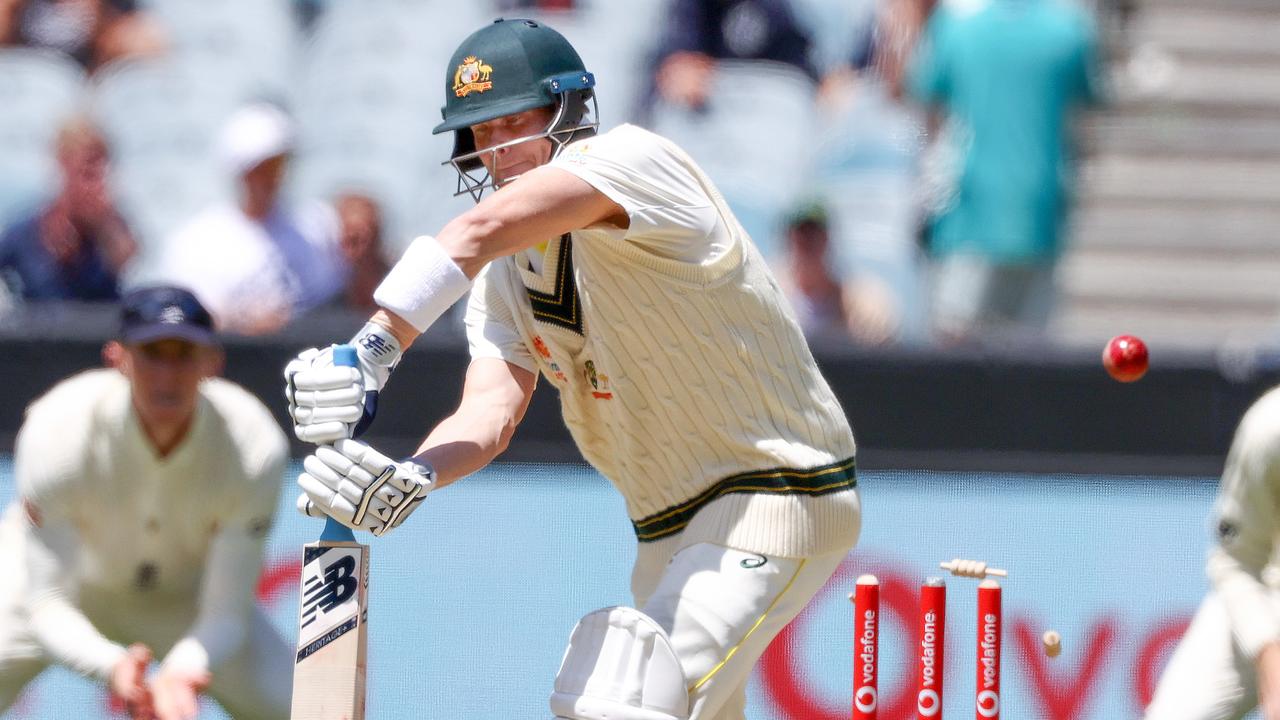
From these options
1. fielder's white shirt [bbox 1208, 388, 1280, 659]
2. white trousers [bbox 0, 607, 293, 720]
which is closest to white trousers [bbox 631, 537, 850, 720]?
fielder's white shirt [bbox 1208, 388, 1280, 659]

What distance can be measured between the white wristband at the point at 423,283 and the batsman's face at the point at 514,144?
43cm

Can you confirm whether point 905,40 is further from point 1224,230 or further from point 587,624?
point 587,624

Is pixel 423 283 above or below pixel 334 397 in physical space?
above

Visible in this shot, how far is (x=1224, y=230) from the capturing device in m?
7.70

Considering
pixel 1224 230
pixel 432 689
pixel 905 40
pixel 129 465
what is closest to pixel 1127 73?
pixel 1224 230

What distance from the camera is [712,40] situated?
7148mm

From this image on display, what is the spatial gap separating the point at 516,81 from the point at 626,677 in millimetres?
1032

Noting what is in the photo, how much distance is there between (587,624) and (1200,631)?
1.92 metres

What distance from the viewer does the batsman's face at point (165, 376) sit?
4.70 m

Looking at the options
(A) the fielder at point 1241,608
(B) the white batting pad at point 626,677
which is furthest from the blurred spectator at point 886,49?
(B) the white batting pad at point 626,677

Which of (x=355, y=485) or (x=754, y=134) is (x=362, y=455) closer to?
(x=355, y=485)

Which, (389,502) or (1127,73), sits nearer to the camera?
(389,502)

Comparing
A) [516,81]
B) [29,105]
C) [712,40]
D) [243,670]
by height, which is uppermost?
[29,105]

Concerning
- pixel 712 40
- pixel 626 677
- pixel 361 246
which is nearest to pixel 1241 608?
pixel 626 677
